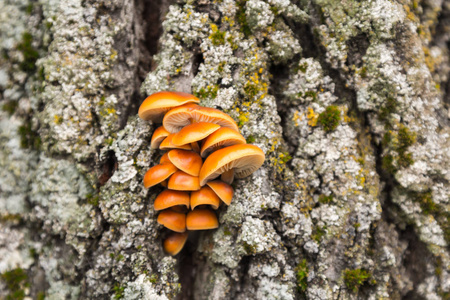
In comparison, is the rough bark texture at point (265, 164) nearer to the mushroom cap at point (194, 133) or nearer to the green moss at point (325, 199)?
the green moss at point (325, 199)

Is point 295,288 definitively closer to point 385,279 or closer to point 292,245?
point 292,245

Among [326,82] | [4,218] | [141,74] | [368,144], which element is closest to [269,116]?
[326,82]

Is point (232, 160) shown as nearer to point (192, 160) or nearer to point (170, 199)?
point (192, 160)

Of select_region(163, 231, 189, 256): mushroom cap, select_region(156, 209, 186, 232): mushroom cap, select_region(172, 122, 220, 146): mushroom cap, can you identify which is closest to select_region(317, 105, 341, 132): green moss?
select_region(172, 122, 220, 146): mushroom cap

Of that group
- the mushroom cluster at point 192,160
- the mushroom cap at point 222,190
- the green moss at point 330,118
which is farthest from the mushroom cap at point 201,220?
the green moss at point 330,118

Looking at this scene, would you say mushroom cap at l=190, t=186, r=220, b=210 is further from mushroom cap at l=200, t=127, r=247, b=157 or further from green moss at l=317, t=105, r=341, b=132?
green moss at l=317, t=105, r=341, b=132

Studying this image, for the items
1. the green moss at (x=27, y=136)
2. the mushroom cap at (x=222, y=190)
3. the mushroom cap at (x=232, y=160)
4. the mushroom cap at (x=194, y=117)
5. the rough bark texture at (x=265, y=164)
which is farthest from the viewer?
the green moss at (x=27, y=136)
